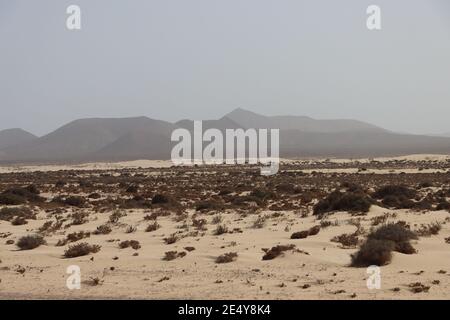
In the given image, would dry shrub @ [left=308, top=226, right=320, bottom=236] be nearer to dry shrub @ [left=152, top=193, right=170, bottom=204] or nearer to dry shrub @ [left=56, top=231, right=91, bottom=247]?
dry shrub @ [left=56, top=231, right=91, bottom=247]

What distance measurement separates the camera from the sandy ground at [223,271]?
10734 mm

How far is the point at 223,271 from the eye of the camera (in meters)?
12.9

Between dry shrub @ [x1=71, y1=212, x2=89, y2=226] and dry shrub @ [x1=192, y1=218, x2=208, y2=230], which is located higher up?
dry shrub @ [x1=192, y1=218, x2=208, y2=230]

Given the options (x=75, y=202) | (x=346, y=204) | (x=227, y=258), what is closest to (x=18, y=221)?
(x=75, y=202)

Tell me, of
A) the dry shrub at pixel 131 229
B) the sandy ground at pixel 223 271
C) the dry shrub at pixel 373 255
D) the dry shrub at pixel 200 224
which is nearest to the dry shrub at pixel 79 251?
the sandy ground at pixel 223 271

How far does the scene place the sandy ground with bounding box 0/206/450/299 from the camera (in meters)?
10.7

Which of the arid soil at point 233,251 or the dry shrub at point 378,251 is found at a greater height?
the dry shrub at point 378,251

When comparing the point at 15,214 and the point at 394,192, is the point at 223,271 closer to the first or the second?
the point at 15,214

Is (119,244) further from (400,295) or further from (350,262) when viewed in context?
(400,295)

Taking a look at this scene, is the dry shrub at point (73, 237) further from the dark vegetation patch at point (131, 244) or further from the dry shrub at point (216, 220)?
the dry shrub at point (216, 220)

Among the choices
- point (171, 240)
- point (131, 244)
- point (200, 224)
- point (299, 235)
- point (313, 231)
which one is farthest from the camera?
point (200, 224)

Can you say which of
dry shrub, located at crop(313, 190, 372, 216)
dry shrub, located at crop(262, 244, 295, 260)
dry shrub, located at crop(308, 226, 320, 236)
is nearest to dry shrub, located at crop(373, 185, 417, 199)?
dry shrub, located at crop(313, 190, 372, 216)

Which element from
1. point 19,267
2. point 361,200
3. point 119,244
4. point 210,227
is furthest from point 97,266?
point 361,200
